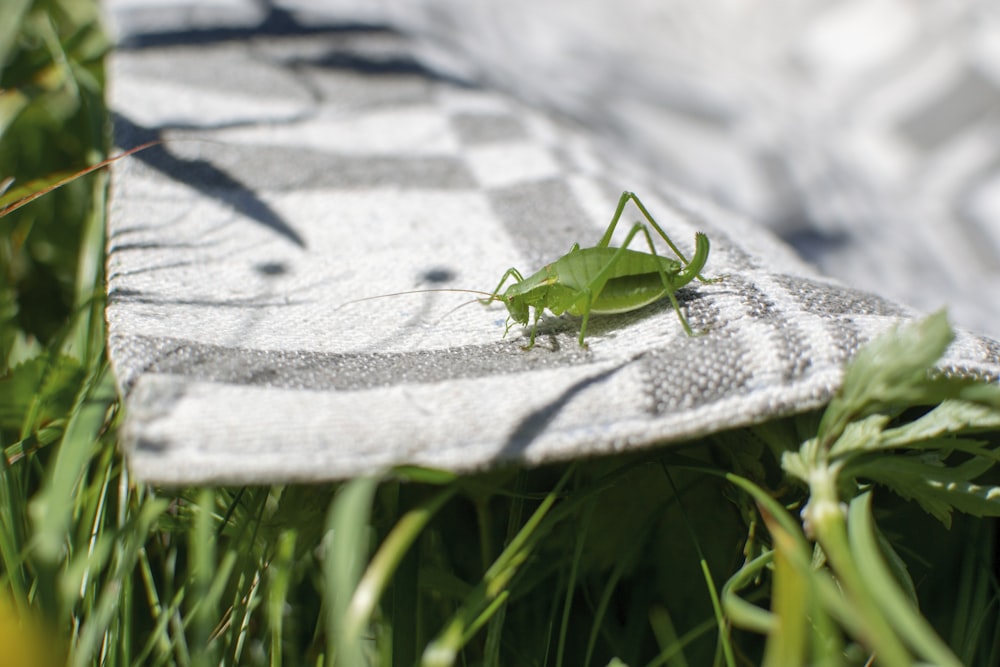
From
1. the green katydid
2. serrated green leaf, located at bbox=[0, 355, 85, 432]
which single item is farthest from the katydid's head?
serrated green leaf, located at bbox=[0, 355, 85, 432]

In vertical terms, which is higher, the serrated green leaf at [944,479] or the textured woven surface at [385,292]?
the serrated green leaf at [944,479]

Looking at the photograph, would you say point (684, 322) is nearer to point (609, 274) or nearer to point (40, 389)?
point (609, 274)

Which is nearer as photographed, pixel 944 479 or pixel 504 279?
pixel 944 479

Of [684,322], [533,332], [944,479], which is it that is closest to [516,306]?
[533,332]

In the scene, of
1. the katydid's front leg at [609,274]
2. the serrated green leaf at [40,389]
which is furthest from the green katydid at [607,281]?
the serrated green leaf at [40,389]

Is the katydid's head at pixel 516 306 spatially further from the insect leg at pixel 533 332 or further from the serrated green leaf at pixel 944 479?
the serrated green leaf at pixel 944 479

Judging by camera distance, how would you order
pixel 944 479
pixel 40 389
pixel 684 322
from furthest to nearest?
pixel 40 389, pixel 684 322, pixel 944 479

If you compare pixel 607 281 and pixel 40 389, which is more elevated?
pixel 607 281
